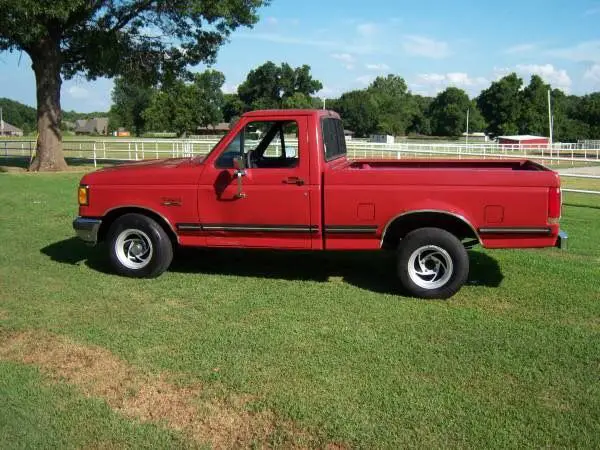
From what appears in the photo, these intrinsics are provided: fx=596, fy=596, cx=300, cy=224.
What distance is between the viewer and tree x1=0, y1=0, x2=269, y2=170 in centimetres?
1961

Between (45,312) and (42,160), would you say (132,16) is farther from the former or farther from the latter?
(45,312)

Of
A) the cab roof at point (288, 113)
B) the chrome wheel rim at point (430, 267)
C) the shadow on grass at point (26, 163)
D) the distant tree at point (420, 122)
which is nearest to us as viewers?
the chrome wheel rim at point (430, 267)

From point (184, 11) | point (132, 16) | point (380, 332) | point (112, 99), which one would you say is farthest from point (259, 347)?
point (112, 99)

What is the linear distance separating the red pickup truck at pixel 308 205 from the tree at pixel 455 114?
10326 centimetres

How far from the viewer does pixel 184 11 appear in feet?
64.0

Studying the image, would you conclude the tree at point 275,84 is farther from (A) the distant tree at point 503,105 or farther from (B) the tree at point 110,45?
(B) the tree at point 110,45

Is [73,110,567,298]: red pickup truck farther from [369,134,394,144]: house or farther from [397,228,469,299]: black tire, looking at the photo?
[369,134,394,144]: house

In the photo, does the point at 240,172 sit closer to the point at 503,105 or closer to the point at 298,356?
the point at 298,356

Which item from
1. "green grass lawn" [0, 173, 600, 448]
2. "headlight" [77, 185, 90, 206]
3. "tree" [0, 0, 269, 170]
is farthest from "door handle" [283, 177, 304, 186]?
"tree" [0, 0, 269, 170]

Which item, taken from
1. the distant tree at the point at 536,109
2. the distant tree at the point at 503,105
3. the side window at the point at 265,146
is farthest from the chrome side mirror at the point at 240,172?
the distant tree at the point at 503,105

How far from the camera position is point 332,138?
264 inches

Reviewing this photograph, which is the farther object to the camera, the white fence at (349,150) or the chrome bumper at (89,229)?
the white fence at (349,150)

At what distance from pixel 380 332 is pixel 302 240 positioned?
1.52 m

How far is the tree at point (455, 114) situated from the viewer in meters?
104
